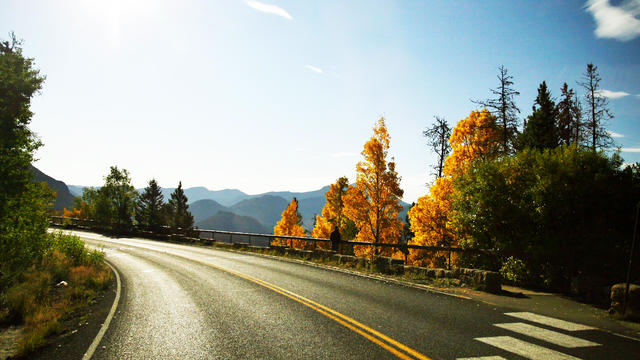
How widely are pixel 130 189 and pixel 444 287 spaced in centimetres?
7587

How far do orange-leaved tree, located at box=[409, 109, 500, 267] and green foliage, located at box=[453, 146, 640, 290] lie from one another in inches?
492

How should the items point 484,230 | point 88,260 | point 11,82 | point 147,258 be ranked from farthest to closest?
point 147,258 → point 88,260 → point 11,82 → point 484,230

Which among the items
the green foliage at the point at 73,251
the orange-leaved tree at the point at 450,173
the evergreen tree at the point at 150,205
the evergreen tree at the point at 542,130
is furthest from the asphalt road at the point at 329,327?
the evergreen tree at the point at 150,205

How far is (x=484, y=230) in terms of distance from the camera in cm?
1409

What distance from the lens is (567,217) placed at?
38.0 ft

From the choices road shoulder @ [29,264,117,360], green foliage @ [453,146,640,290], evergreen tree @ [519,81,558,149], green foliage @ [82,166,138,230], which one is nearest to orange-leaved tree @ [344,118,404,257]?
evergreen tree @ [519,81,558,149]

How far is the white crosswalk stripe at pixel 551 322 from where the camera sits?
6938 mm

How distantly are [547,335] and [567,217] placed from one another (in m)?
6.82

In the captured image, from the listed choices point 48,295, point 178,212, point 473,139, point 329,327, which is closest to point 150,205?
point 178,212

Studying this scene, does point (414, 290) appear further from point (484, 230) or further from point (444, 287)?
point (484, 230)

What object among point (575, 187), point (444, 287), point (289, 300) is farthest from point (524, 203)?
point (289, 300)

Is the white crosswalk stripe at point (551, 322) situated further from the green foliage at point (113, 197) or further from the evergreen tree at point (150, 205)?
the evergreen tree at point (150, 205)

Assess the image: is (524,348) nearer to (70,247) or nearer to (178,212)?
(70,247)

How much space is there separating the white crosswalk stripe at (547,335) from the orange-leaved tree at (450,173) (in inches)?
755
